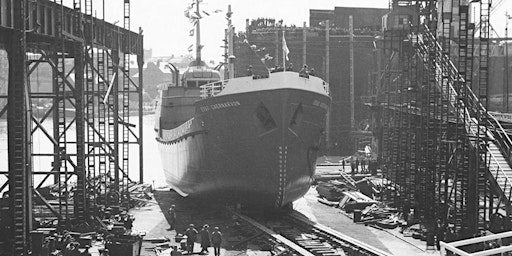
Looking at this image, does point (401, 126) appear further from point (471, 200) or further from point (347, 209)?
point (471, 200)

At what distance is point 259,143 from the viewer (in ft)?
94.3

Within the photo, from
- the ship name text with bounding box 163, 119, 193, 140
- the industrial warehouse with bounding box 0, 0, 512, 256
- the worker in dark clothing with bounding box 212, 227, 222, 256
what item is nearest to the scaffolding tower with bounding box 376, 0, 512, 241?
the industrial warehouse with bounding box 0, 0, 512, 256

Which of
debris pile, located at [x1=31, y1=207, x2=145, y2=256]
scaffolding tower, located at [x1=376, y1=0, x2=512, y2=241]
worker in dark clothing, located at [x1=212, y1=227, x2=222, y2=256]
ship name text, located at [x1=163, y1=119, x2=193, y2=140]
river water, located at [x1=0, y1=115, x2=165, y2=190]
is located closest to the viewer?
debris pile, located at [x1=31, y1=207, x2=145, y2=256]

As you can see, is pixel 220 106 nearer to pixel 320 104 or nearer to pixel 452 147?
pixel 320 104

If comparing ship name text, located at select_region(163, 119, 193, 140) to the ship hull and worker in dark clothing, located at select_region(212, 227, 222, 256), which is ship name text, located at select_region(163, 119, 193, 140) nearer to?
the ship hull

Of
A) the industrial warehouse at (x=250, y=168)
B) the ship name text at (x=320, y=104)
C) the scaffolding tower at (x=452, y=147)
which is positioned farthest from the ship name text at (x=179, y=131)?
the scaffolding tower at (x=452, y=147)

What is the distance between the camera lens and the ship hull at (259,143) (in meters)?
28.3

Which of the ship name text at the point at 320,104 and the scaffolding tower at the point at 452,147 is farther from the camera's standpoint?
the ship name text at the point at 320,104

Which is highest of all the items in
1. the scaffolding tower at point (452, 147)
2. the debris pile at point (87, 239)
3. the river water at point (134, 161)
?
the scaffolding tower at point (452, 147)

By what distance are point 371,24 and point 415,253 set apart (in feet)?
223

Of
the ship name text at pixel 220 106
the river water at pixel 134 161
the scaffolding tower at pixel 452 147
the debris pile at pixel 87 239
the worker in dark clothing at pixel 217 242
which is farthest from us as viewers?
the river water at pixel 134 161

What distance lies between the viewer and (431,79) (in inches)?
1219

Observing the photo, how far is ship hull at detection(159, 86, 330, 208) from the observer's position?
28344mm

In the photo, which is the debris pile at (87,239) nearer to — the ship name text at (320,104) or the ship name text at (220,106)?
the ship name text at (220,106)
